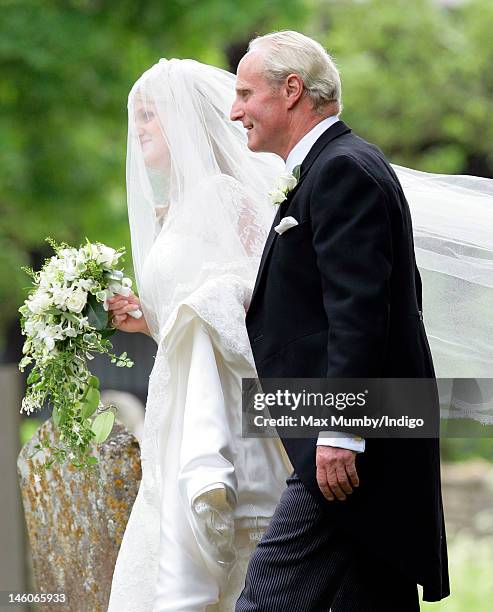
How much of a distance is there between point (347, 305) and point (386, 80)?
12.2 metres

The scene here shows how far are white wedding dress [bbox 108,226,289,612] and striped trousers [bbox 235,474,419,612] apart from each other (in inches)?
12.4

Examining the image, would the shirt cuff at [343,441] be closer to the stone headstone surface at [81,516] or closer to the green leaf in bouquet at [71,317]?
the green leaf in bouquet at [71,317]

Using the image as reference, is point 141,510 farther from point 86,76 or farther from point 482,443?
point 482,443

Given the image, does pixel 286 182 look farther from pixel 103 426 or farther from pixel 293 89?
pixel 103 426

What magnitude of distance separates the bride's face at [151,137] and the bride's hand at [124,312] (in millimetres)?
480

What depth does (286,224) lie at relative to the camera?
3.26m

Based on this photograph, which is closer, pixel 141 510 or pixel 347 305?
pixel 347 305

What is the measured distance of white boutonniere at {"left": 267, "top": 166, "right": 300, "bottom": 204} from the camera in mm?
3336

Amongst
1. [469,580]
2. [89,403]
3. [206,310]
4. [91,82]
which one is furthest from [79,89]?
[206,310]

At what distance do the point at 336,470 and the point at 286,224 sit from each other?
717mm

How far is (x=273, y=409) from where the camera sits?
3348mm

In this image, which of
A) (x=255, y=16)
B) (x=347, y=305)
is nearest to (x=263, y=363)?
(x=347, y=305)

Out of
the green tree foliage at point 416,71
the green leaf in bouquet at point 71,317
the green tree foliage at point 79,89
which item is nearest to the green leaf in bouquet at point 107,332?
the green leaf in bouquet at point 71,317

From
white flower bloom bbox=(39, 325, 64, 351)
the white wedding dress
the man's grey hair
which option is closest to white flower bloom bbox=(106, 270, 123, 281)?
white flower bloom bbox=(39, 325, 64, 351)
